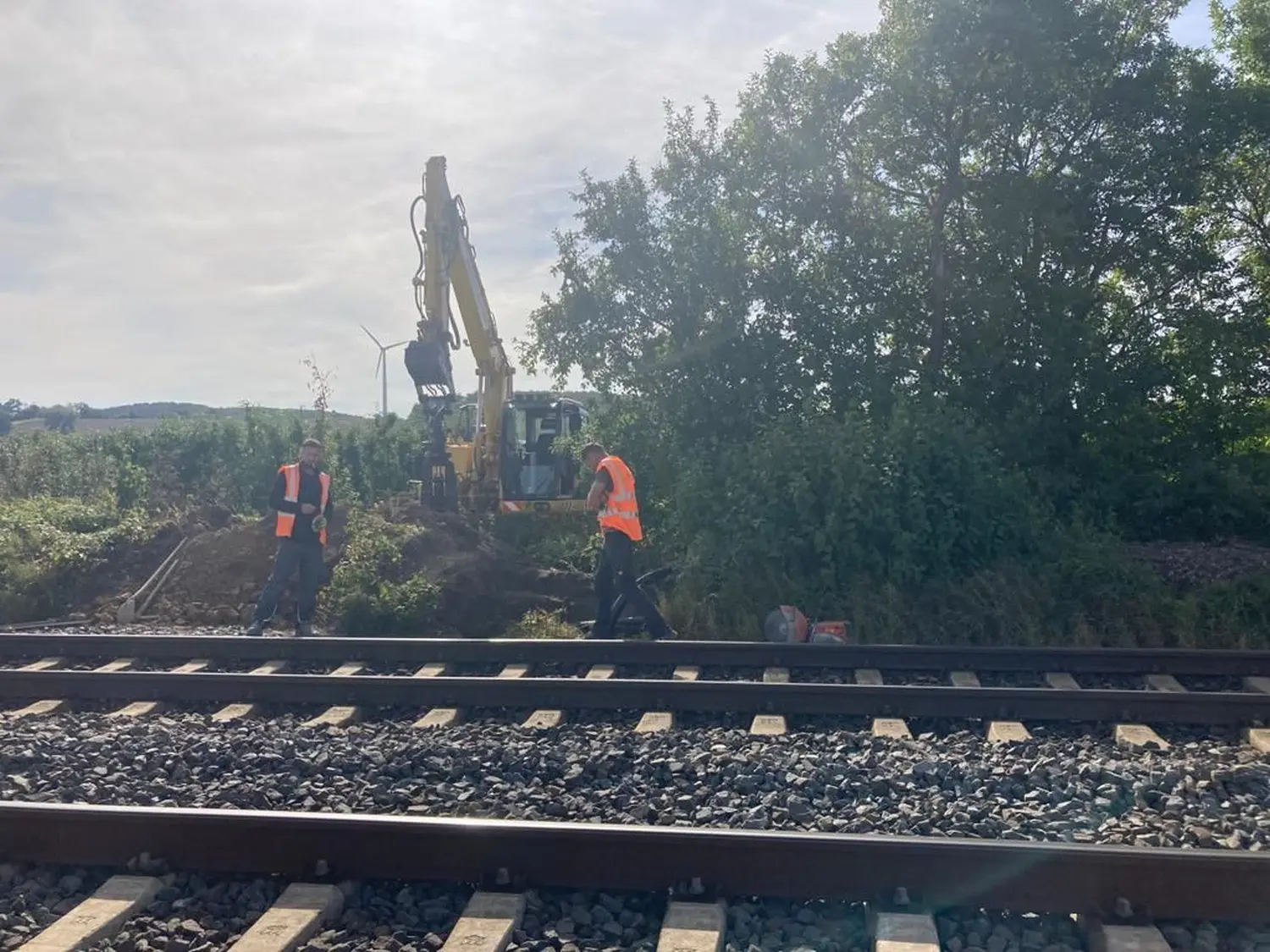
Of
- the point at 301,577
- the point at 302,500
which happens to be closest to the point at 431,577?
the point at 301,577

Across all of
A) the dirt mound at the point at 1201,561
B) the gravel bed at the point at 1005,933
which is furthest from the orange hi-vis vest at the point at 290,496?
the dirt mound at the point at 1201,561

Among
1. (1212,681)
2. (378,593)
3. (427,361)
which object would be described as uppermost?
(427,361)

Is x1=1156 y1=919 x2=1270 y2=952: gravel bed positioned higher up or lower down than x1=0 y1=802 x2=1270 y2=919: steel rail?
lower down

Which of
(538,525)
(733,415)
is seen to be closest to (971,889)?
(733,415)

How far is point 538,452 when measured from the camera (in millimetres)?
18344

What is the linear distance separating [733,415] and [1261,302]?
7.60 metres

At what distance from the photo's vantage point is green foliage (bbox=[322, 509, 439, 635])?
11.4 meters

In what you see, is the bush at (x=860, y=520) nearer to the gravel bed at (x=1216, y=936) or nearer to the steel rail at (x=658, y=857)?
the steel rail at (x=658, y=857)

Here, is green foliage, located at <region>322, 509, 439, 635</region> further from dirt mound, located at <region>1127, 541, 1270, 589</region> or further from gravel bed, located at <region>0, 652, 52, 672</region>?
dirt mound, located at <region>1127, 541, 1270, 589</region>

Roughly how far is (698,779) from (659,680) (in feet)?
7.49

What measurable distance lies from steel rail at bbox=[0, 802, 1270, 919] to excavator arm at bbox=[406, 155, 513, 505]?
10710 millimetres

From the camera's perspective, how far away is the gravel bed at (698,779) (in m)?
4.92

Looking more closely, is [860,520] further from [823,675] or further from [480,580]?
[480,580]

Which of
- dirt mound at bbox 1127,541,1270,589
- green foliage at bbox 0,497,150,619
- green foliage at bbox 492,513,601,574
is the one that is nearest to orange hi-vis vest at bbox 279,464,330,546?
green foliage at bbox 492,513,601,574
